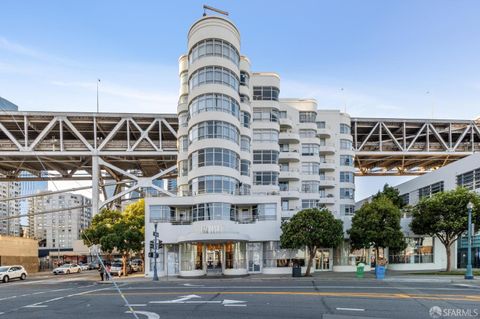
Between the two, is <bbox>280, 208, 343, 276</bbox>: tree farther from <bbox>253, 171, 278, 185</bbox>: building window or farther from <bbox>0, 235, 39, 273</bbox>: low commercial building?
<bbox>0, 235, 39, 273</bbox>: low commercial building

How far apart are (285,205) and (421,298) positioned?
34.0m

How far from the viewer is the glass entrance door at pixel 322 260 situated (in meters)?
41.0

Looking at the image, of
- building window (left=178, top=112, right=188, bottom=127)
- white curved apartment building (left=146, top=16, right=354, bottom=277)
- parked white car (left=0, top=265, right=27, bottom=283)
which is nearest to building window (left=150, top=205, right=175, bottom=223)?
white curved apartment building (left=146, top=16, right=354, bottom=277)

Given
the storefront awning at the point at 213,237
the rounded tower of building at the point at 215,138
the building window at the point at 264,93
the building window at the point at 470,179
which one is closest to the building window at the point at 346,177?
the building window at the point at 470,179

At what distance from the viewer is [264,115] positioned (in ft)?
155

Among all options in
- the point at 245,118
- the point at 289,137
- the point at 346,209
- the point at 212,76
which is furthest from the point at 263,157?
the point at 346,209

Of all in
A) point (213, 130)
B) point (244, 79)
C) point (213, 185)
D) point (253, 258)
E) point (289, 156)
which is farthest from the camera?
point (289, 156)

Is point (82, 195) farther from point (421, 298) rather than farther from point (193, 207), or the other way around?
point (421, 298)

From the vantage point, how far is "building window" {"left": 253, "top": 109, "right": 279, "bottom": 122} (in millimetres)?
47281

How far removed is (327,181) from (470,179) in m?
21.2

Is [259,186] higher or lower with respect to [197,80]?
lower

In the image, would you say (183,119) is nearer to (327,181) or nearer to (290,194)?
(290,194)

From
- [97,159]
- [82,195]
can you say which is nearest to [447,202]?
[97,159]

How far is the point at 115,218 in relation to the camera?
1857 inches
